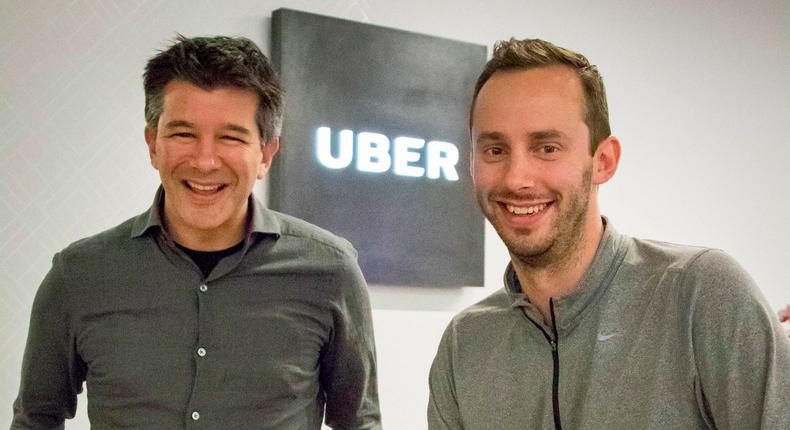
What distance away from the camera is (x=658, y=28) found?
5.00 meters

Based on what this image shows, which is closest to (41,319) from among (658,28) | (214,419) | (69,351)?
(69,351)

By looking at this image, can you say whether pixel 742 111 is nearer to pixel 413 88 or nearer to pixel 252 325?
pixel 413 88

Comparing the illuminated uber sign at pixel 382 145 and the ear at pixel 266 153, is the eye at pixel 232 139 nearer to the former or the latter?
the ear at pixel 266 153

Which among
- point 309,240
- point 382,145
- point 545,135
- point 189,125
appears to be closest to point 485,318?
point 545,135

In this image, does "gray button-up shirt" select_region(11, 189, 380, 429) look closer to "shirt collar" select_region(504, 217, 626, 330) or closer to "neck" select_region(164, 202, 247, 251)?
"neck" select_region(164, 202, 247, 251)

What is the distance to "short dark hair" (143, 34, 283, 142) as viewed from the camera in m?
2.27

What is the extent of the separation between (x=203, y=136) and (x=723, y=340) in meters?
1.20

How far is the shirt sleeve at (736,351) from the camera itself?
1.54m

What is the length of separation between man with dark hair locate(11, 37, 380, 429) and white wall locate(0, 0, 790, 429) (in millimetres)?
927

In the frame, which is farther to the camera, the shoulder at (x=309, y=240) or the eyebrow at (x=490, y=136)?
the shoulder at (x=309, y=240)

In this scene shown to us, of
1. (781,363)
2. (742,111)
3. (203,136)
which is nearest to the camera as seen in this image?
(781,363)

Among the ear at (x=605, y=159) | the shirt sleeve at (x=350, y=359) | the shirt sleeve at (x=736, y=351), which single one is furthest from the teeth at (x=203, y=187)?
the shirt sleeve at (x=736, y=351)

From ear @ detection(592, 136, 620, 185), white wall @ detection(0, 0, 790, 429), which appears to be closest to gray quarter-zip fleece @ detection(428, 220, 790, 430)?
ear @ detection(592, 136, 620, 185)

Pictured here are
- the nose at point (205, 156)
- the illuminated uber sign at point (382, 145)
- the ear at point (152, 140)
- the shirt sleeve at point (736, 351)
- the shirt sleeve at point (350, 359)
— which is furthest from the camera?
the illuminated uber sign at point (382, 145)
